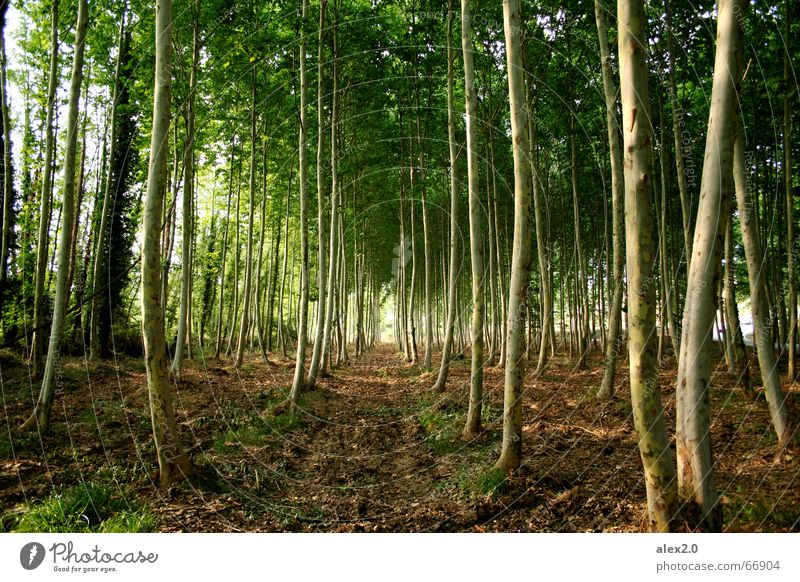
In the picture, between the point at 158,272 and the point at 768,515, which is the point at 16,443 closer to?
the point at 158,272

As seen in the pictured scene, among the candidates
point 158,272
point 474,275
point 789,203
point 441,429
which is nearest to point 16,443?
point 158,272

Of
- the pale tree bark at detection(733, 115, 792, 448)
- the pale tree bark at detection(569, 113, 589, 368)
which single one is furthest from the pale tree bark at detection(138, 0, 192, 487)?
the pale tree bark at detection(569, 113, 589, 368)

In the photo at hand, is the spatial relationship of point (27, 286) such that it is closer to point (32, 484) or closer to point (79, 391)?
point (79, 391)

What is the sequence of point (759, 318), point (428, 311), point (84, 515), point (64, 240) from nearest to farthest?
point (84, 515) → point (759, 318) → point (64, 240) → point (428, 311)

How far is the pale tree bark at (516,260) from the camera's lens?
648 cm

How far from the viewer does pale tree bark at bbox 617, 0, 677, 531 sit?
4.12 meters

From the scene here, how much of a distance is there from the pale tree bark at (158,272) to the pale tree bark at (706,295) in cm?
573

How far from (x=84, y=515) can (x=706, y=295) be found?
6487 millimetres

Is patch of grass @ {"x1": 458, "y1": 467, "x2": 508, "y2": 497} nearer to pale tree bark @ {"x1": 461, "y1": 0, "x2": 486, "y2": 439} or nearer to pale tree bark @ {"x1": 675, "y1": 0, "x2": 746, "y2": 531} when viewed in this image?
pale tree bark @ {"x1": 461, "y1": 0, "x2": 486, "y2": 439}

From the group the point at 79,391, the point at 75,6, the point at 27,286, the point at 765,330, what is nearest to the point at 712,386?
the point at 765,330

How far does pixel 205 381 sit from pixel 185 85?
341 inches

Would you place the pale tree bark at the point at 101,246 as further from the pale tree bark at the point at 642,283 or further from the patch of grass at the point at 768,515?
the patch of grass at the point at 768,515

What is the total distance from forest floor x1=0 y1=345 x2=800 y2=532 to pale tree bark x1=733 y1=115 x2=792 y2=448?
1.60 feet

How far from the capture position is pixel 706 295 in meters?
4.14
